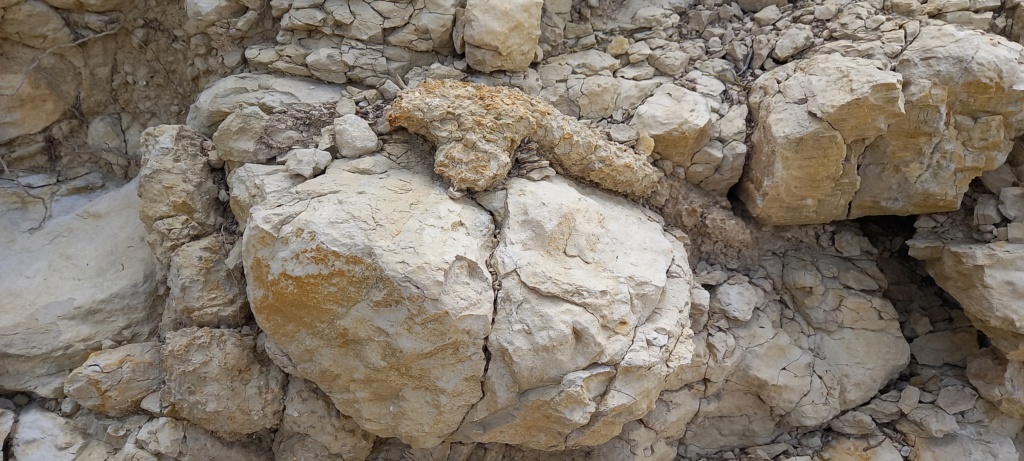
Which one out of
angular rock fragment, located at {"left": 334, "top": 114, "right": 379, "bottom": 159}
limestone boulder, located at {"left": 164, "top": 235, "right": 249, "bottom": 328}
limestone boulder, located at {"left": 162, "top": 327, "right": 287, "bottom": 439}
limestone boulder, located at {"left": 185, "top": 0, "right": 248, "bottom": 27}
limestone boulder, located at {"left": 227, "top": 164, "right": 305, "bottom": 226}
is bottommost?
limestone boulder, located at {"left": 162, "top": 327, "right": 287, "bottom": 439}

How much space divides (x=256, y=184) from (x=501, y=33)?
1.25 m

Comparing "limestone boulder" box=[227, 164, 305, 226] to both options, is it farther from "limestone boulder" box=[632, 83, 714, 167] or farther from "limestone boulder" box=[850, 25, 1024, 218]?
"limestone boulder" box=[850, 25, 1024, 218]

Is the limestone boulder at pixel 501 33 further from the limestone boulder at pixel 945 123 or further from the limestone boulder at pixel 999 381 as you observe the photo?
the limestone boulder at pixel 999 381

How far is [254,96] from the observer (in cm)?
270

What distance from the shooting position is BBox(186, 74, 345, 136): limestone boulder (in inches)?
106

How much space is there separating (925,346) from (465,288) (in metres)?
2.57

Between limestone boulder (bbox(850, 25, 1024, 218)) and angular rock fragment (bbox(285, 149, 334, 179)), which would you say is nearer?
angular rock fragment (bbox(285, 149, 334, 179))

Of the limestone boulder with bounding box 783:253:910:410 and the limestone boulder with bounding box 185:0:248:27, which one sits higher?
the limestone boulder with bounding box 185:0:248:27

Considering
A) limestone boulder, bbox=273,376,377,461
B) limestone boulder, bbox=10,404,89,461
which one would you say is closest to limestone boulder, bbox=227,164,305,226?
limestone boulder, bbox=273,376,377,461

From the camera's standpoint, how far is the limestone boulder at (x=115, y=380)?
253 centimetres

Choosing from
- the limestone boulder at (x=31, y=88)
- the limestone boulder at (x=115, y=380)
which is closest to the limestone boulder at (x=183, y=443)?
the limestone boulder at (x=115, y=380)

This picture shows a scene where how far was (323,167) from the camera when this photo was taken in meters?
2.45

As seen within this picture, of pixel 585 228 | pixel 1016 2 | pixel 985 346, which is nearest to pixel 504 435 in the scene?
pixel 585 228

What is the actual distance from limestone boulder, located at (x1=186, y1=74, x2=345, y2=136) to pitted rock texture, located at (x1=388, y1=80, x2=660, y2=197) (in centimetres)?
48
